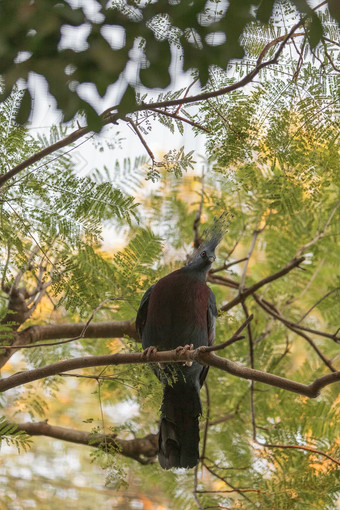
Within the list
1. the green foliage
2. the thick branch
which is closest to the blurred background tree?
the thick branch

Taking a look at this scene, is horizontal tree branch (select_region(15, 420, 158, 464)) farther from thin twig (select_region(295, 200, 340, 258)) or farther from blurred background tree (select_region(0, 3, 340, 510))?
thin twig (select_region(295, 200, 340, 258))

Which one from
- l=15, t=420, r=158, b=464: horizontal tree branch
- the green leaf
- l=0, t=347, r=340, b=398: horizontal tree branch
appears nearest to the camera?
the green leaf

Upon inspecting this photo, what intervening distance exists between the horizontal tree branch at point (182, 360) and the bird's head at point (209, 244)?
3.06 ft

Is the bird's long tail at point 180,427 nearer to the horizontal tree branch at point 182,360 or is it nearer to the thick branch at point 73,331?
the thick branch at point 73,331

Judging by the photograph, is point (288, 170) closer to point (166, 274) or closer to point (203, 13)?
point (166, 274)

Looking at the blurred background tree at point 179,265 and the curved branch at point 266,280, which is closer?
the blurred background tree at point 179,265

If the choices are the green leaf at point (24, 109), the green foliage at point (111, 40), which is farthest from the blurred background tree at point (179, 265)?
the green leaf at point (24, 109)

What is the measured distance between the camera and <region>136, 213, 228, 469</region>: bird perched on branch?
2.91 metres

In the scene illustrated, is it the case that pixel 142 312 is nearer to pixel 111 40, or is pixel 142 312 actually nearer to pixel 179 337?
pixel 179 337

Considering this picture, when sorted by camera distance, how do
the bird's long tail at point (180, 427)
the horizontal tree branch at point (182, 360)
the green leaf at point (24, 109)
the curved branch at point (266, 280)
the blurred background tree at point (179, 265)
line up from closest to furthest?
1. the green leaf at point (24, 109)
2. the horizontal tree branch at point (182, 360)
3. the blurred background tree at point (179, 265)
4. the bird's long tail at point (180, 427)
5. the curved branch at point (266, 280)

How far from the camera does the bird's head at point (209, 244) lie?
308cm

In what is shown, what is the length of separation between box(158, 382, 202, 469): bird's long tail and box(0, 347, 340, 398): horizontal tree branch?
0.81 meters

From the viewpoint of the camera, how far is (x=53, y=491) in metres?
4.48

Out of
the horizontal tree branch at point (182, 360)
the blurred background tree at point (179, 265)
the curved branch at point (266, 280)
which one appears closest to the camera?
the horizontal tree branch at point (182, 360)
